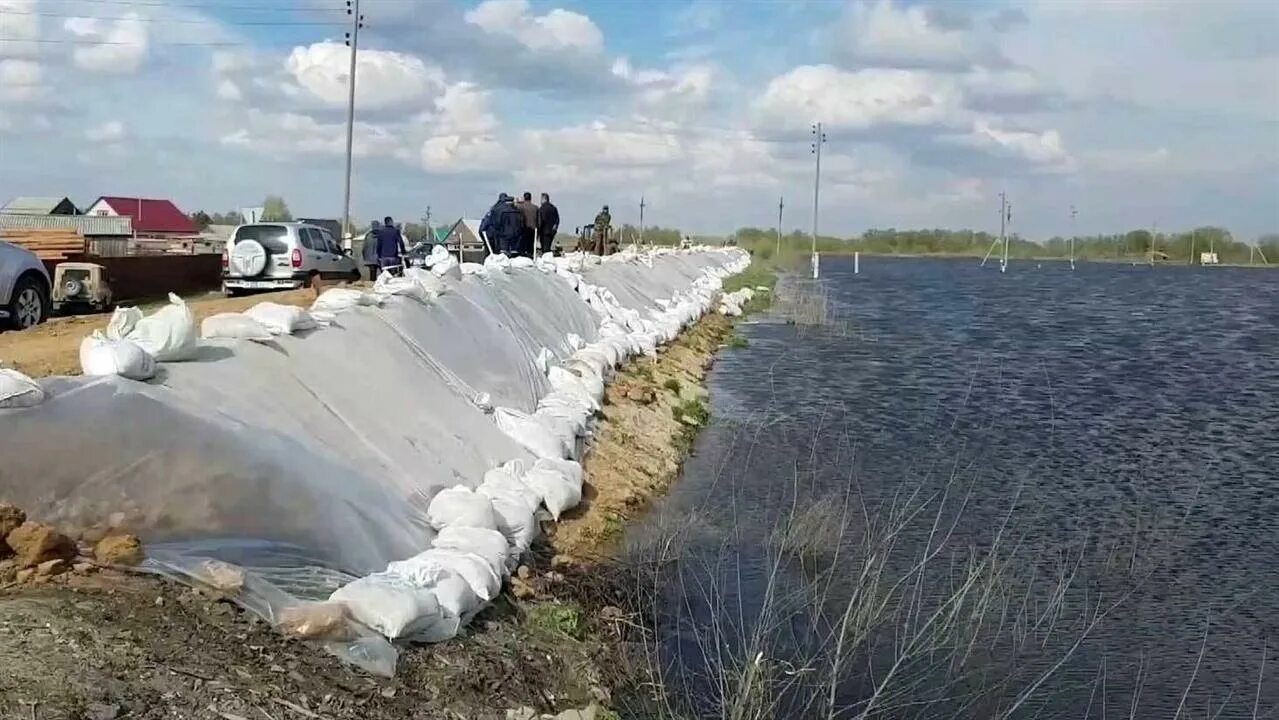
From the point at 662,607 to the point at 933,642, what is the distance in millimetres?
1984

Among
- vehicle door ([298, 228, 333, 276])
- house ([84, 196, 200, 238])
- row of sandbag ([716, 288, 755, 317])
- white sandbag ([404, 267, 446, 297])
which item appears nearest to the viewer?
white sandbag ([404, 267, 446, 297])

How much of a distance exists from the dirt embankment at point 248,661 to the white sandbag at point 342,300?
3.03 meters

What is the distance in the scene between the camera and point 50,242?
67.1 ft

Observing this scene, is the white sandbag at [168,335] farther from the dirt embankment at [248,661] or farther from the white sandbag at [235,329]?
the dirt embankment at [248,661]

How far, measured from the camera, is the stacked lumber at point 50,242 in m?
20.1

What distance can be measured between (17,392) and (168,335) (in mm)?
1478

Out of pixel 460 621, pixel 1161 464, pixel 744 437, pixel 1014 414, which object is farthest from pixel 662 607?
pixel 1014 414

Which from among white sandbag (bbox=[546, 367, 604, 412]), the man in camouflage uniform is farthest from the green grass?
the man in camouflage uniform

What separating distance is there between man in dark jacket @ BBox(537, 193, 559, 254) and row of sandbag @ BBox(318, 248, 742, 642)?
22.2ft

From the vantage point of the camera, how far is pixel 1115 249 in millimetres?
136500

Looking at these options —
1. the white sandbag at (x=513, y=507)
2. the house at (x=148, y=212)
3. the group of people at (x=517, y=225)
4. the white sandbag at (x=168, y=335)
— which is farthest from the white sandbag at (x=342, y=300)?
the house at (x=148, y=212)

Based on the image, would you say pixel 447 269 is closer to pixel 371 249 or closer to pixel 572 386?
pixel 572 386

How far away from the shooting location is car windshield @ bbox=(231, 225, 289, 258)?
71.1 feet

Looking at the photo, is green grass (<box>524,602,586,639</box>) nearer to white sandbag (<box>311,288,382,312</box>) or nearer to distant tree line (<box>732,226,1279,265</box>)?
white sandbag (<box>311,288,382,312</box>)
